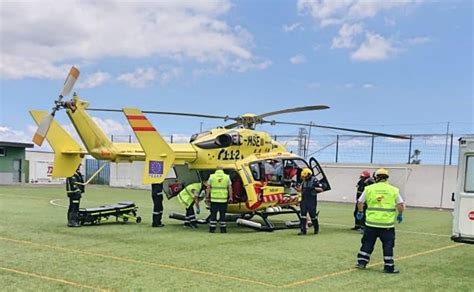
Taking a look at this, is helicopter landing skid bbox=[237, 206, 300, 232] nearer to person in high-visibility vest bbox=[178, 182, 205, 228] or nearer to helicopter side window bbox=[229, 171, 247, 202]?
helicopter side window bbox=[229, 171, 247, 202]

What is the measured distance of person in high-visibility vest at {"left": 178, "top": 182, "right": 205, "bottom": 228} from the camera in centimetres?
1572

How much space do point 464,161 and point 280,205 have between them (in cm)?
683

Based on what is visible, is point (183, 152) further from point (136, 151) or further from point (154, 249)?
point (154, 249)

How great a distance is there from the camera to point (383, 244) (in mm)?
9828

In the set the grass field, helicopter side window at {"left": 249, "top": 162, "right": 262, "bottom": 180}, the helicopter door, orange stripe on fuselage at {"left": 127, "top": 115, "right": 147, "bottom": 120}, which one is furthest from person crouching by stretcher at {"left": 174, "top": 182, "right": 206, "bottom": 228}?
the helicopter door

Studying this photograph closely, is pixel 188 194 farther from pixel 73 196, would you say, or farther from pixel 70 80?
pixel 70 80

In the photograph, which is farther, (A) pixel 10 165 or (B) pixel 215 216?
(A) pixel 10 165

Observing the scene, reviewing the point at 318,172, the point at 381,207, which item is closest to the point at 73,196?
the point at 318,172

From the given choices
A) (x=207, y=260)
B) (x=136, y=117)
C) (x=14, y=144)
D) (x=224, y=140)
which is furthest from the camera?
(x=14, y=144)

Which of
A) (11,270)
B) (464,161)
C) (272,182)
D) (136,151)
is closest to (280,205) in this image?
(272,182)

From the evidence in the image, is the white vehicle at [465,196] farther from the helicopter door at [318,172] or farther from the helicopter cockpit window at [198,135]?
the helicopter cockpit window at [198,135]

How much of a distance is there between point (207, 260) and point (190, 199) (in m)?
5.40

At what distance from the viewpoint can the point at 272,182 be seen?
16.0m

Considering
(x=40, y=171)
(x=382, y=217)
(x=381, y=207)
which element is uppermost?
(x=381, y=207)
